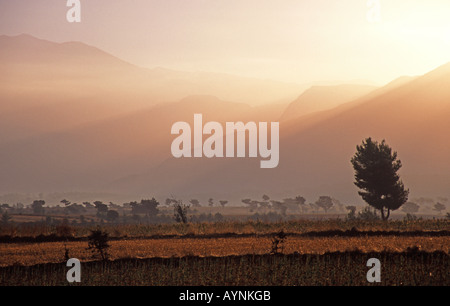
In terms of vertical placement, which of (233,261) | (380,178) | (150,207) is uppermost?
(380,178)

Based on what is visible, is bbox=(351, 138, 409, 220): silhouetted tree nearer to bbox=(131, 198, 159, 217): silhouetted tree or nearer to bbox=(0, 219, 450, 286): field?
bbox=(0, 219, 450, 286): field

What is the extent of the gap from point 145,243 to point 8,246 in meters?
9.47

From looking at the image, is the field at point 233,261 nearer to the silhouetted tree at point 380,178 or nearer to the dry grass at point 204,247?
the dry grass at point 204,247

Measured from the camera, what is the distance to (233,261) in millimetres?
29047

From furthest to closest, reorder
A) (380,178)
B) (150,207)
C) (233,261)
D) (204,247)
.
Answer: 1. (150,207)
2. (380,178)
3. (204,247)
4. (233,261)

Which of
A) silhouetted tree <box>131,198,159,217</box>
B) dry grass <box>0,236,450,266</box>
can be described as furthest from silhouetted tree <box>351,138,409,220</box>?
silhouetted tree <box>131,198,159,217</box>

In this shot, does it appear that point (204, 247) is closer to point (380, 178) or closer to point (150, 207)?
point (380, 178)

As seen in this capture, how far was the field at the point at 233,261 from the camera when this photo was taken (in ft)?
81.2

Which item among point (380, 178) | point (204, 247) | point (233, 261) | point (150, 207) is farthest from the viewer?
point (150, 207)

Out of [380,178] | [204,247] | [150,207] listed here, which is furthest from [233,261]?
[150,207]

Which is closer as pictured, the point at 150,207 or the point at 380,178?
the point at 380,178

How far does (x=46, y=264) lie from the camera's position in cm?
2908

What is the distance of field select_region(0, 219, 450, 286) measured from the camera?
24.8 metres
